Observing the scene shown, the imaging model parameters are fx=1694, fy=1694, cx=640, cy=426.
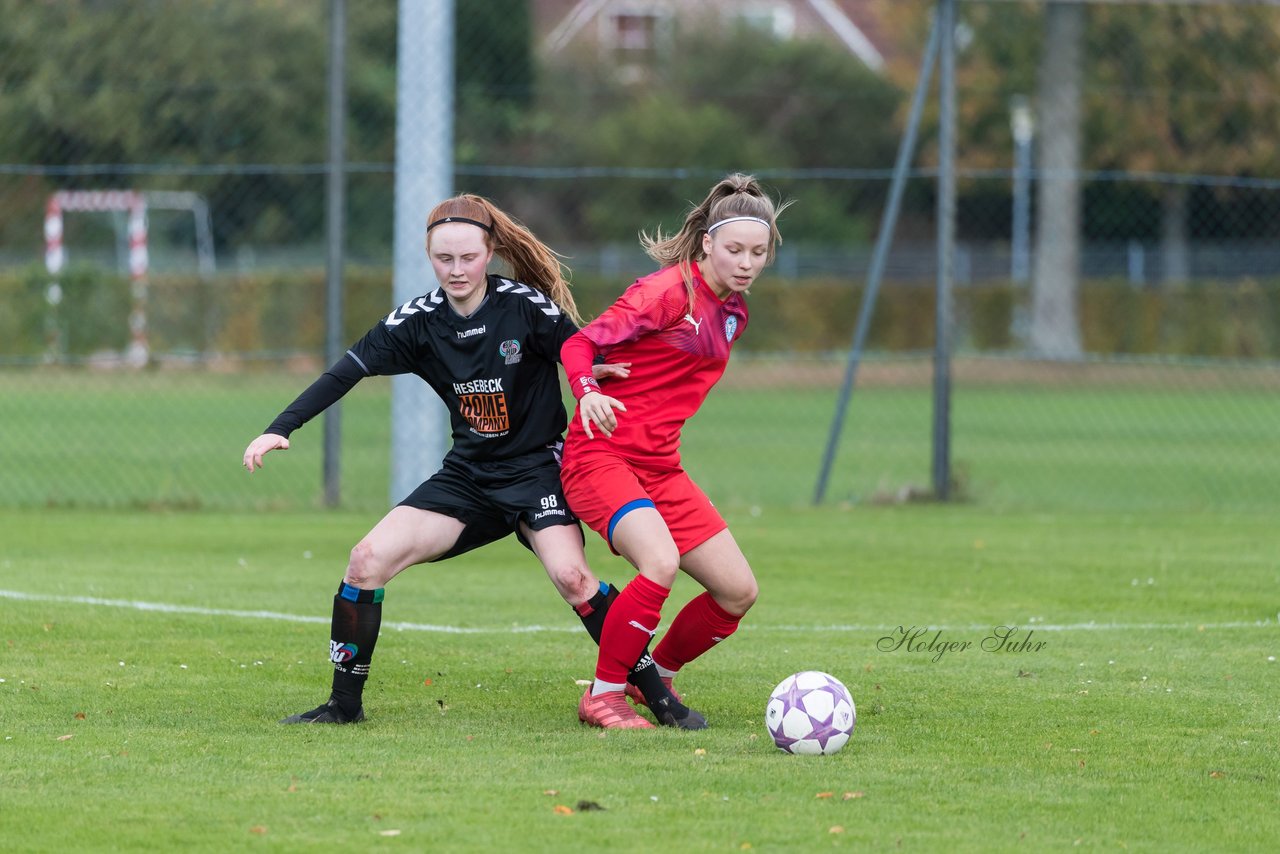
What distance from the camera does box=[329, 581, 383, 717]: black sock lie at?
5.54 meters

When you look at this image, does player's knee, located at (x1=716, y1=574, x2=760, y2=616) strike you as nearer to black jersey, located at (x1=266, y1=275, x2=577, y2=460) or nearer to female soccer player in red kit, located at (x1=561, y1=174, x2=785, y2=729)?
female soccer player in red kit, located at (x1=561, y1=174, x2=785, y2=729)

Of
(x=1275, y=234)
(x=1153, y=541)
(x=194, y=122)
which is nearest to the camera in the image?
(x=1153, y=541)

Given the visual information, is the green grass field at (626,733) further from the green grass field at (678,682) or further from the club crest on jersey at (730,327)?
the club crest on jersey at (730,327)

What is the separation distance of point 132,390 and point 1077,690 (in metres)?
17.8

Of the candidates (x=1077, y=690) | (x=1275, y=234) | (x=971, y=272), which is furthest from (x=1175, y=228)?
(x=1077, y=690)

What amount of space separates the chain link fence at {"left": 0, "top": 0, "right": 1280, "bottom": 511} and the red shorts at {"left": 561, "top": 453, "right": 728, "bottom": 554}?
18.9ft

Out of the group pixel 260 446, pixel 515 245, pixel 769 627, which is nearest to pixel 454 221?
pixel 515 245

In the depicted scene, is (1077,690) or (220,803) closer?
(220,803)

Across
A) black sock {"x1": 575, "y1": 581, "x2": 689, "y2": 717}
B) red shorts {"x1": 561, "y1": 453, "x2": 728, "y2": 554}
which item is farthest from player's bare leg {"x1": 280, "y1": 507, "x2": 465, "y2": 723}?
black sock {"x1": 575, "y1": 581, "x2": 689, "y2": 717}

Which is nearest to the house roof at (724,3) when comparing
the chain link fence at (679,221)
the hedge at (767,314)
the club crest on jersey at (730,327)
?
the chain link fence at (679,221)

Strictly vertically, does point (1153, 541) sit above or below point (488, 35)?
below

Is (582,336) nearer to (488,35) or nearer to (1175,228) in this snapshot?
(488,35)

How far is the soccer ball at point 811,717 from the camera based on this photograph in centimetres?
507

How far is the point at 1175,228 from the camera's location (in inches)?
1330
